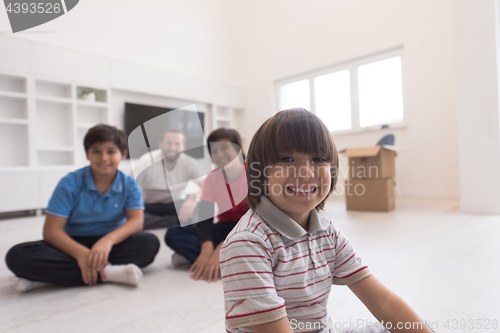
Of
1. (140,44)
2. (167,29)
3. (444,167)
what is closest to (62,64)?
(140,44)

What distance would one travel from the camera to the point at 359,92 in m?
4.21

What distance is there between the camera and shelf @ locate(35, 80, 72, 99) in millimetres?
3475

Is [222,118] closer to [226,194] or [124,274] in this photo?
[226,194]

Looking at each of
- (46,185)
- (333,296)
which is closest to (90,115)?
(46,185)

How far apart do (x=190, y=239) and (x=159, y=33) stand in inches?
161

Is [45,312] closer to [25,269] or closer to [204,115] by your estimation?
[25,269]

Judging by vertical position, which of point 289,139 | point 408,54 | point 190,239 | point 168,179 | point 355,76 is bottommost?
point 190,239

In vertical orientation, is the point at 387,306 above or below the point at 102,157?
below

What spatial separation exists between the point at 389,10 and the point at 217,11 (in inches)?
113

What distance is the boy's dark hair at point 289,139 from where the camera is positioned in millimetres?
500

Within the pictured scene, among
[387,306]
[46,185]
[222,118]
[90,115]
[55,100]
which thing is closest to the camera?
[387,306]

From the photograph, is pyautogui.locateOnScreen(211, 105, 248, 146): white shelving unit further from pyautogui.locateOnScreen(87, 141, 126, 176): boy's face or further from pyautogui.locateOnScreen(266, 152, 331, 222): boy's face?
pyautogui.locateOnScreen(266, 152, 331, 222): boy's face

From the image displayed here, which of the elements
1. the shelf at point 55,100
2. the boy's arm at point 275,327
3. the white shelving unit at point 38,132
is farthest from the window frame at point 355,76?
the boy's arm at point 275,327

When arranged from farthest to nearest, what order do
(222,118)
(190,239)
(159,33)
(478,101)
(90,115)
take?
(222,118)
(159,33)
(90,115)
(478,101)
(190,239)
